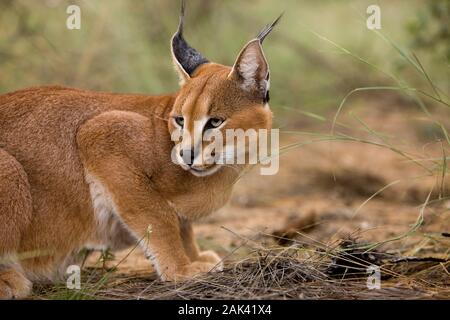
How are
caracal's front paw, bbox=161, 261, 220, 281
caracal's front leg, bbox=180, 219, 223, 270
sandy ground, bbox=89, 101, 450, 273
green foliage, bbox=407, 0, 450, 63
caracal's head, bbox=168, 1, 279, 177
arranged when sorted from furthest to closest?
1. green foliage, bbox=407, 0, 450, 63
2. sandy ground, bbox=89, 101, 450, 273
3. caracal's front leg, bbox=180, 219, 223, 270
4. caracal's front paw, bbox=161, 261, 220, 281
5. caracal's head, bbox=168, 1, 279, 177

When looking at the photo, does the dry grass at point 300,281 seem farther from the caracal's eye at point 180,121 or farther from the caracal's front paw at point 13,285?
the caracal's eye at point 180,121

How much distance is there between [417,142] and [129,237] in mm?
5837

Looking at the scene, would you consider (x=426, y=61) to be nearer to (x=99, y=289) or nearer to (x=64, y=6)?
(x=64, y=6)

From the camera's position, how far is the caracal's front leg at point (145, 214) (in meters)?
5.50

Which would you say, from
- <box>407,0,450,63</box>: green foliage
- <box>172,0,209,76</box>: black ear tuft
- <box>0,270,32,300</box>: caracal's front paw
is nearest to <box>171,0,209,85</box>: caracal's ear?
<box>172,0,209,76</box>: black ear tuft

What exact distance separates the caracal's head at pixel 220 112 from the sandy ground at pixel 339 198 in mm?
1178

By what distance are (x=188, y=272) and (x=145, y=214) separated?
0.54m

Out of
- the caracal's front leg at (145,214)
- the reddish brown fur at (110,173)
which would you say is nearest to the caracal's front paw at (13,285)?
the reddish brown fur at (110,173)

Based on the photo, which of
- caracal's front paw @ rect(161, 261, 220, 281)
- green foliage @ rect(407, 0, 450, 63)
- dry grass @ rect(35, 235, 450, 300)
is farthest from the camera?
green foliage @ rect(407, 0, 450, 63)

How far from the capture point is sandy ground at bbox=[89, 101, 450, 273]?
7.02 meters

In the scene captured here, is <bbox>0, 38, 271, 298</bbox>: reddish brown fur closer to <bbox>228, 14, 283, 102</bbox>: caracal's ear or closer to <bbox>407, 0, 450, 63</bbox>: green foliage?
<bbox>228, 14, 283, 102</bbox>: caracal's ear

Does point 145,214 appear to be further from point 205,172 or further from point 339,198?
point 339,198

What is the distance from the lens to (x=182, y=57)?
5.99 metres

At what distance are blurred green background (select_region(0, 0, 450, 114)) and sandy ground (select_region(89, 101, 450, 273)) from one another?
774mm
